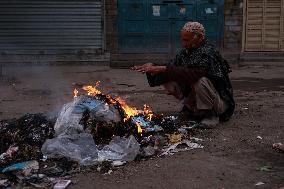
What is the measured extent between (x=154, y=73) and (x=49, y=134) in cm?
160

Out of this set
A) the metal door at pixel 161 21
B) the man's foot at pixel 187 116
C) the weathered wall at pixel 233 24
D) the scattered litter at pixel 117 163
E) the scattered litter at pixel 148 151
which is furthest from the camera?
the weathered wall at pixel 233 24

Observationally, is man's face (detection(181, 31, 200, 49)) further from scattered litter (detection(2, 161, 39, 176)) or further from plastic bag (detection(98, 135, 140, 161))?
scattered litter (detection(2, 161, 39, 176))

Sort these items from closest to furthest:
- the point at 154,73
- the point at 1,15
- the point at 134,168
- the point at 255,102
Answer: the point at 134,168, the point at 154,73, the point at 255,102, the point at 1,15

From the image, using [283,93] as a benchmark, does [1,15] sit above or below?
above

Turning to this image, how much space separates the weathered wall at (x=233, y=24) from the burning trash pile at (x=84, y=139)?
312 inches

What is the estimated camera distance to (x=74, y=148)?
521cm

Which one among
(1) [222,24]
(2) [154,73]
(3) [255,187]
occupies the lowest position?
(3) [255,187]

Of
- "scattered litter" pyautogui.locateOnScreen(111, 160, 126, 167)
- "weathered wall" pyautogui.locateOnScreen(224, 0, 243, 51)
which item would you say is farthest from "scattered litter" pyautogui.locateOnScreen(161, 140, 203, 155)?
"weathered wall" pyautogui.locateOnScreen(224, 0, 243, 51)

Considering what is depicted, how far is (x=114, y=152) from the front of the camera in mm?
5270

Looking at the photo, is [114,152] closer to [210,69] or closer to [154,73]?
[154,73]

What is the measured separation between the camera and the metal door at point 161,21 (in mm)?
13695

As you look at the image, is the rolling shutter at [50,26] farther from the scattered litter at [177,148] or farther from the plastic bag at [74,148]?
the plastic bag at [74,148]

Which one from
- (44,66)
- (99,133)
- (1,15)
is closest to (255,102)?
(99,133)

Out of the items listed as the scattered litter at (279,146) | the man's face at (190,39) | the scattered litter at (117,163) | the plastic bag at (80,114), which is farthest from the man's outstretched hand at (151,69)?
the scattered litter at (279,146)
